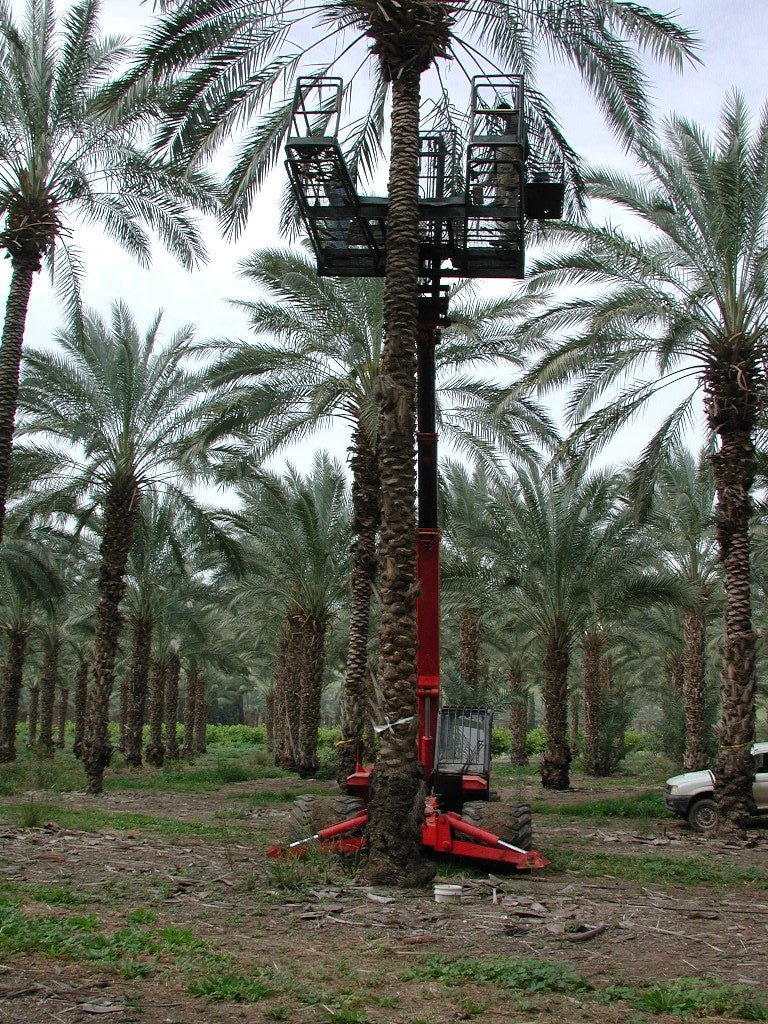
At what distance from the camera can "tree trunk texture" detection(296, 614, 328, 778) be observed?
2797 centimetres

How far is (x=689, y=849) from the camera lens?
1398cm

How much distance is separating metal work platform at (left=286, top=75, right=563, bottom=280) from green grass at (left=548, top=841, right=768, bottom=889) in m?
7.68

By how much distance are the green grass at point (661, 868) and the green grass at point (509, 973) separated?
4.66m

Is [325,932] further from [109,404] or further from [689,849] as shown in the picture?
[109,404]

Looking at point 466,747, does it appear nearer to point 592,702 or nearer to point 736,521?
point 736,521

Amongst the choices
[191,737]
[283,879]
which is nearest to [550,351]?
[283,879]

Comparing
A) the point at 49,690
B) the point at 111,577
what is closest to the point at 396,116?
the point at 111,577

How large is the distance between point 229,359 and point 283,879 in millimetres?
12815

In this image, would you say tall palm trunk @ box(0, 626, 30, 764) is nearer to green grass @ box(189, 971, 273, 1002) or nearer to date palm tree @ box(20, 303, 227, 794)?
date palm tree @ box(20, 303, 227, 794)

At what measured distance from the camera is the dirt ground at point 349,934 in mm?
5594

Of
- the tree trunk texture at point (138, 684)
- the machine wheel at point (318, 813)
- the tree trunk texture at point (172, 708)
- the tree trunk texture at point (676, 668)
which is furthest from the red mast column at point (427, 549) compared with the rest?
the tree trunk texture at point (172, 708)

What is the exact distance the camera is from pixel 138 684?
97.8 feet

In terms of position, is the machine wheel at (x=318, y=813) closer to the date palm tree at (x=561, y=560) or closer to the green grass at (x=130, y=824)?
the green grass at (x=130, y=824)

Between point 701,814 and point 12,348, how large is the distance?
14101 mm
